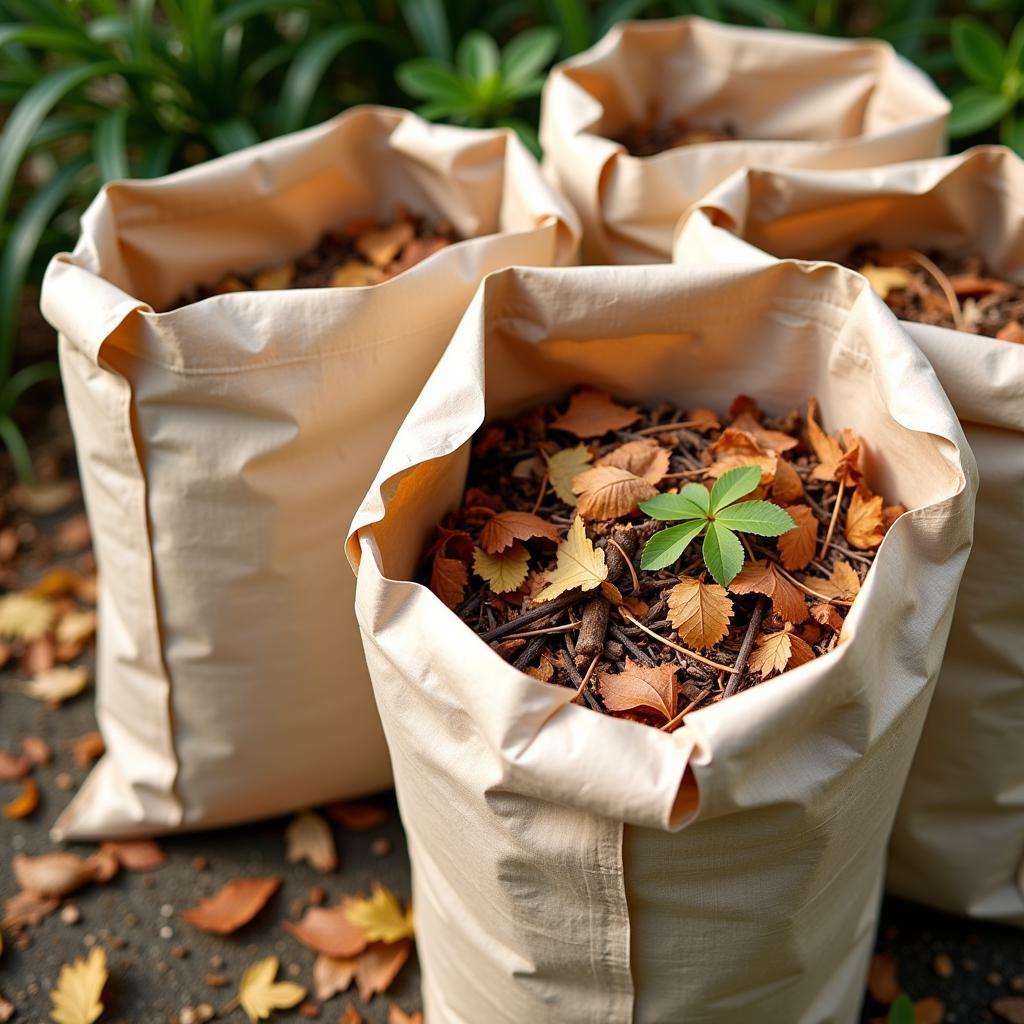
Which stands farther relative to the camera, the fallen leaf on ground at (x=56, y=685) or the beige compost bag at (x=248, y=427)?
the fallen leaf on ground at (x=56, y=685)

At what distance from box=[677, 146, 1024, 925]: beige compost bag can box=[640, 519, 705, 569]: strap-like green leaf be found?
326 mm

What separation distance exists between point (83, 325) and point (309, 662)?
519 millimetres

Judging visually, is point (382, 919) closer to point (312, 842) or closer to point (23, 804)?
point (312, 842)

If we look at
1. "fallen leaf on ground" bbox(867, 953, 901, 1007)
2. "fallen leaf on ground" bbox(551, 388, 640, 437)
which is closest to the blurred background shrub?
"fallen leaf on ground" bbox(551, 388, 640, 437)

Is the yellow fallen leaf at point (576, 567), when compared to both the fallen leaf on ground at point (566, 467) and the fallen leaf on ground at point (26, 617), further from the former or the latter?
the fallen leaf on ground at point (26, 617)

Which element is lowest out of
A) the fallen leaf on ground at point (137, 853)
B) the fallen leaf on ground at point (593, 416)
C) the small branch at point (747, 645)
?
the fallen leaf on ground at point (137, 853)

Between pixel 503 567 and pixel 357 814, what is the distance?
2.35 ft

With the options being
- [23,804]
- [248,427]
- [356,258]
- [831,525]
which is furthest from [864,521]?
[23,804]

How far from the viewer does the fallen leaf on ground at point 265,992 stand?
1.35 m

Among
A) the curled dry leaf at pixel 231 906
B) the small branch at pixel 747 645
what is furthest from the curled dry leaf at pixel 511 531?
the curled dry leaf at pixel 231 906

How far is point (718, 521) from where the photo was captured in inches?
39.9

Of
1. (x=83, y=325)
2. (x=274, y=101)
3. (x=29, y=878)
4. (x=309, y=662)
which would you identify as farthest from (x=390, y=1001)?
(x=274, y=101)

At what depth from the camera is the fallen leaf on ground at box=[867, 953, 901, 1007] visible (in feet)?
4.48

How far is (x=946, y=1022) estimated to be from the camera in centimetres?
134
